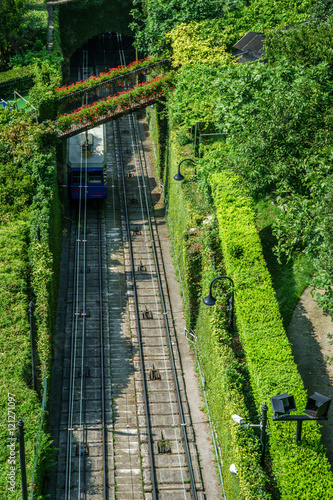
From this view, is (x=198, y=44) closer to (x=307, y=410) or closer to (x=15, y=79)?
(x=15, y=79)

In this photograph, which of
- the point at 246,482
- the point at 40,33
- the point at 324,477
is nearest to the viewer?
the point at 324,477

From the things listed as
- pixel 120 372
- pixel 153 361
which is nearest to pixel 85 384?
pixel 120 372

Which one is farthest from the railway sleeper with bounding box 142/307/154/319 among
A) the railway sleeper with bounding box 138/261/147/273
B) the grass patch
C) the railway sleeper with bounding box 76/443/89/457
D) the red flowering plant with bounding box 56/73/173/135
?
Answer: the red flowering plant with bounding box 56/73/173/135

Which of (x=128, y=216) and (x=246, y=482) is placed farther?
(x=128, y=216)

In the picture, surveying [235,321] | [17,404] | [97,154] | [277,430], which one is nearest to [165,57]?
[97,154]

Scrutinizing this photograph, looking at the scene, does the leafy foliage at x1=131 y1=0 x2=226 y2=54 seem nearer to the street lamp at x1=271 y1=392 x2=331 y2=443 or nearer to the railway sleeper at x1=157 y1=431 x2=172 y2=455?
the railway sleeper at x1=157 y1=431 x2=172 y2=455

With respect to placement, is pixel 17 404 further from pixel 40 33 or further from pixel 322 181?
pixel 40 33

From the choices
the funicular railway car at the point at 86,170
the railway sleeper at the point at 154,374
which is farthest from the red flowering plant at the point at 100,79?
the railway sleeper at the point at 154,374

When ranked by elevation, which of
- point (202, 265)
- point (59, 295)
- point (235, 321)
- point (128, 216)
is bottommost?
point (235, 321)

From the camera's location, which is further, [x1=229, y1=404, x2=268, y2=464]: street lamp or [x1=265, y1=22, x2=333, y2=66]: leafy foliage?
[x1=265, y1=22, x2=333, y2=66]: leafy foliage
